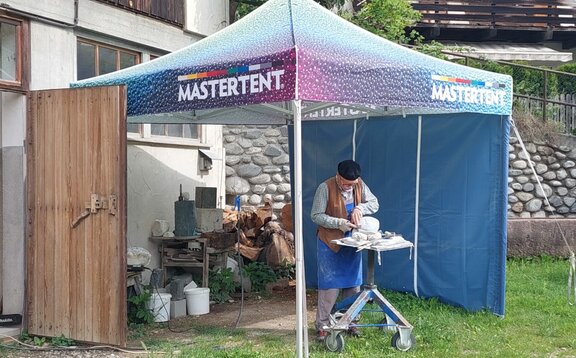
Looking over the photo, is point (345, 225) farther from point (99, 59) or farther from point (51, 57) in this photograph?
point (99, 59)

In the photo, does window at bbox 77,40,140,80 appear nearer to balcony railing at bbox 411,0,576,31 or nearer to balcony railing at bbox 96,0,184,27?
balcony railing at bbox 96,0,184,27

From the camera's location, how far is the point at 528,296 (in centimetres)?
887

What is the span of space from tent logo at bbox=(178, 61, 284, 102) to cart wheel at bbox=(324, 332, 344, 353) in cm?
228

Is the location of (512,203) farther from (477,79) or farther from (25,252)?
(25,252)

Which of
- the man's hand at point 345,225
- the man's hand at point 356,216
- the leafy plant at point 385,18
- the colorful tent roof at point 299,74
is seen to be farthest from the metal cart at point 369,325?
the leafy plant at point 385,18

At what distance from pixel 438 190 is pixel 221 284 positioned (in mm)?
3083

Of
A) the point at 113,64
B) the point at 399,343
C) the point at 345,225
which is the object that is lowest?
the point at 399,343

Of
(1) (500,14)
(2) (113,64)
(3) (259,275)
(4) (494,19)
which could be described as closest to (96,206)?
(2) (113,64)

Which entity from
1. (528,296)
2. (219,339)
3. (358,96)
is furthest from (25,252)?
(528,296)

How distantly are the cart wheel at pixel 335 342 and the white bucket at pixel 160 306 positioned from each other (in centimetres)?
238

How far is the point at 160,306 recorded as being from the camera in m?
8.16

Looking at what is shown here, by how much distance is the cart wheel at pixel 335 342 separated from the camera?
650 centimetres

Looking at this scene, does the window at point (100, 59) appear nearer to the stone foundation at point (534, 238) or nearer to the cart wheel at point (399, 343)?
the cart wheel at point (399, 343)

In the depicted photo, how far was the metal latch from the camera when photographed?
6.61 metres
